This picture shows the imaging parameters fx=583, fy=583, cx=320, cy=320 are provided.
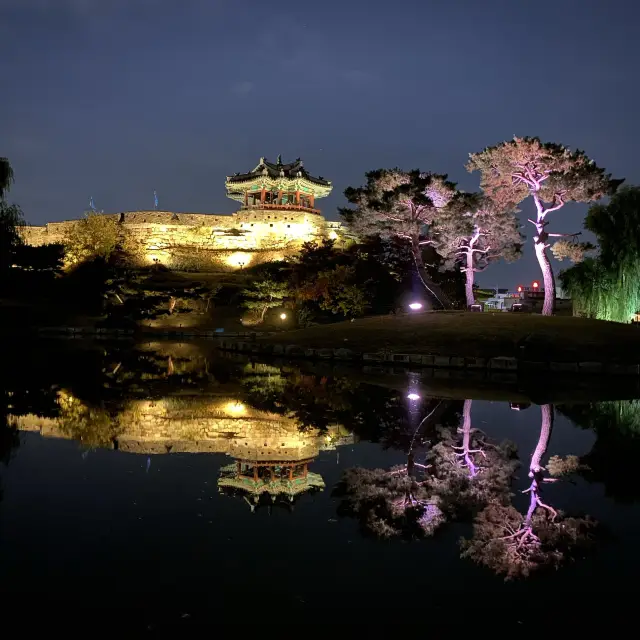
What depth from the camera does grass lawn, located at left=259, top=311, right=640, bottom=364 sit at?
68.5 ft

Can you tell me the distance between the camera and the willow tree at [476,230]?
30.5m

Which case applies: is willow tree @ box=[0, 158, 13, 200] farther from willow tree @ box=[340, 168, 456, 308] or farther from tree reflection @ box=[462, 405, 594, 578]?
tree reflection @ box=[462, 405, 594, 578]

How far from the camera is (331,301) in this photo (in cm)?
3753

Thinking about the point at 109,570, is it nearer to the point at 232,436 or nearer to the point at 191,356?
the point at 232,436

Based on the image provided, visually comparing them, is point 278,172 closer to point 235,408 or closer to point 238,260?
point 238,260

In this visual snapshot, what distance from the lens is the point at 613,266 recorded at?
87.4 ft

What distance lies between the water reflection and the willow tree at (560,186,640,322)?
1468cm

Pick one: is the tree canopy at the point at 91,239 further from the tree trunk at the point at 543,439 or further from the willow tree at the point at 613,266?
the tree trunk at the point at 543,439

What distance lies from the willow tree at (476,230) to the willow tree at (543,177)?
135cm

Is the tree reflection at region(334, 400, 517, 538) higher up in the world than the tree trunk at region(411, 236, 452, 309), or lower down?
lower down

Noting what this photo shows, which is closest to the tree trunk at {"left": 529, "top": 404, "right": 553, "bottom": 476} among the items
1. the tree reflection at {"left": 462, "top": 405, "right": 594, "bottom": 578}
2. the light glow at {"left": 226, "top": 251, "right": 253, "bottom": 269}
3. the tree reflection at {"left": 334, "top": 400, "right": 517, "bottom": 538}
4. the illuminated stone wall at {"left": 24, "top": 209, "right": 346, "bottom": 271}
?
the tree reflection at {"left": 334, "top": 400, "right": 517, "bottom": 538}

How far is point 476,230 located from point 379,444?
24558mm

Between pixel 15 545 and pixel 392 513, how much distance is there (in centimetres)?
361

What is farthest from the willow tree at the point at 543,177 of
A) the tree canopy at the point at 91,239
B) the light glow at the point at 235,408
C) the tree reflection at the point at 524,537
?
the tree canopy at the point at 91,239
